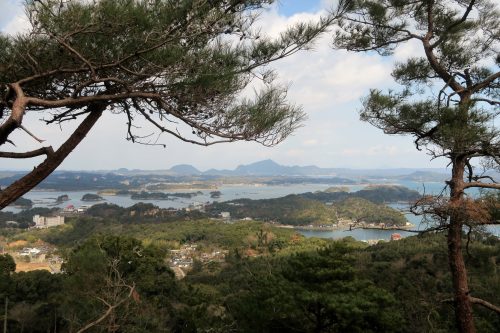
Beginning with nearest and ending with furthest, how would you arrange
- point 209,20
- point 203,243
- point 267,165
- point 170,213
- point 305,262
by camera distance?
1. point 209,20
2. point 305,262
3. point 203,243
4. point 170,213
5. point 267,165

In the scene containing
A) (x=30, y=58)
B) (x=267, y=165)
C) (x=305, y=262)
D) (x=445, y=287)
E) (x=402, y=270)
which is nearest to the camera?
(x=30, y=58)

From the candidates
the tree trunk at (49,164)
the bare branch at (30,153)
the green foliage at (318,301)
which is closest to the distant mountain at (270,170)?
the green foliage at (318,301)

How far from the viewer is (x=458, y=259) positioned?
2596mm

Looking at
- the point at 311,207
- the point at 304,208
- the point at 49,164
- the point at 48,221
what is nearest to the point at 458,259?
the point at 49,164

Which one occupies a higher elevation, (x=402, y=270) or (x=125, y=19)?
(x=125, y=19)

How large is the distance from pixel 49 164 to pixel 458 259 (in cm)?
246

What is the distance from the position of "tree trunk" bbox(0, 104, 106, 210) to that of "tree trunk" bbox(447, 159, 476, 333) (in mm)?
2102

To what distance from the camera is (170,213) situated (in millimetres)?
38969

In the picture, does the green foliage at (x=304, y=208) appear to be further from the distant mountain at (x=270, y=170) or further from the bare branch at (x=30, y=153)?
the distant mountain at (x=270, y=170)

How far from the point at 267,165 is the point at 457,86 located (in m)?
181

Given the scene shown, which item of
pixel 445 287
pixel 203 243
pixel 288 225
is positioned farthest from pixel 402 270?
pixel 288 225

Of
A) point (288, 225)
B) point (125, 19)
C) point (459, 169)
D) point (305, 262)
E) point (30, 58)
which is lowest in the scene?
point (288, 225)

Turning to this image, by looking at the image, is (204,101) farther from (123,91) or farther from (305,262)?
(305,262)

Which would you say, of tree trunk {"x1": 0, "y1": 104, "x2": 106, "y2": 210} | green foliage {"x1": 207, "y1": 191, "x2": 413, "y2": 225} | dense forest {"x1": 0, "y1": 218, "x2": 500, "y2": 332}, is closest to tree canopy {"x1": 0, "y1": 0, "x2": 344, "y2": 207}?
tree trunk {"x1": 0, "y1": 104, "x2": 106, "y2": 210}
